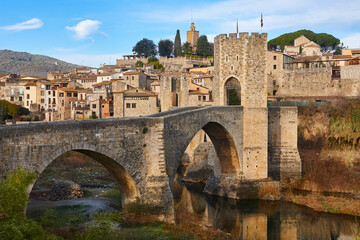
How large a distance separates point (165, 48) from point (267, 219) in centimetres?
6969

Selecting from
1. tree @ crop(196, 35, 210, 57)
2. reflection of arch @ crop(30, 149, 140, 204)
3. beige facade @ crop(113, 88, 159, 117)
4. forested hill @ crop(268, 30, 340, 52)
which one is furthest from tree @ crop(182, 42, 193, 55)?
reflection of arch @ crop(30, 149, 140, 204)

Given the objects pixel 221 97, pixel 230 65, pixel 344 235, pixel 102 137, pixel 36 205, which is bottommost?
pixel 344 235

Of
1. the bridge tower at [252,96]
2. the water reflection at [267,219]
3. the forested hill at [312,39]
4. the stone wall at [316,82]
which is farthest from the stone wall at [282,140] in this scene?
the forested hill at [312,39]

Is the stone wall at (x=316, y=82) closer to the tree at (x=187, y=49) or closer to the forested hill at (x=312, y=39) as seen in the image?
the forested hill at (x=312, y=39)

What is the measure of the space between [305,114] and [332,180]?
25.5ft

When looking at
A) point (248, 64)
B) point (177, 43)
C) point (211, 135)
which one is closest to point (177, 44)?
point (177, 43)

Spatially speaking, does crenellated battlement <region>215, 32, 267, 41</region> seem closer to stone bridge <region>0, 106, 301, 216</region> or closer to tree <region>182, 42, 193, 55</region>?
stone bridge <region>0, 106, 301, 216</region>

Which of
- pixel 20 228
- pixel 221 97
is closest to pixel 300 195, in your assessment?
pixel 221 97

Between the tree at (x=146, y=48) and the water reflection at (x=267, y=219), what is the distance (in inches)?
2655

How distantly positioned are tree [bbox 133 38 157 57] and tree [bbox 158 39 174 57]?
1.86 metres

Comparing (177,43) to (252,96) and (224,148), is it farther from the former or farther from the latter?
(224,148)

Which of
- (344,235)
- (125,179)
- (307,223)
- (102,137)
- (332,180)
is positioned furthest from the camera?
(332,180)

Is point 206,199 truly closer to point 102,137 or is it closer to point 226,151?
point 226,151

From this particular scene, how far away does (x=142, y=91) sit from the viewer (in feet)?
152
